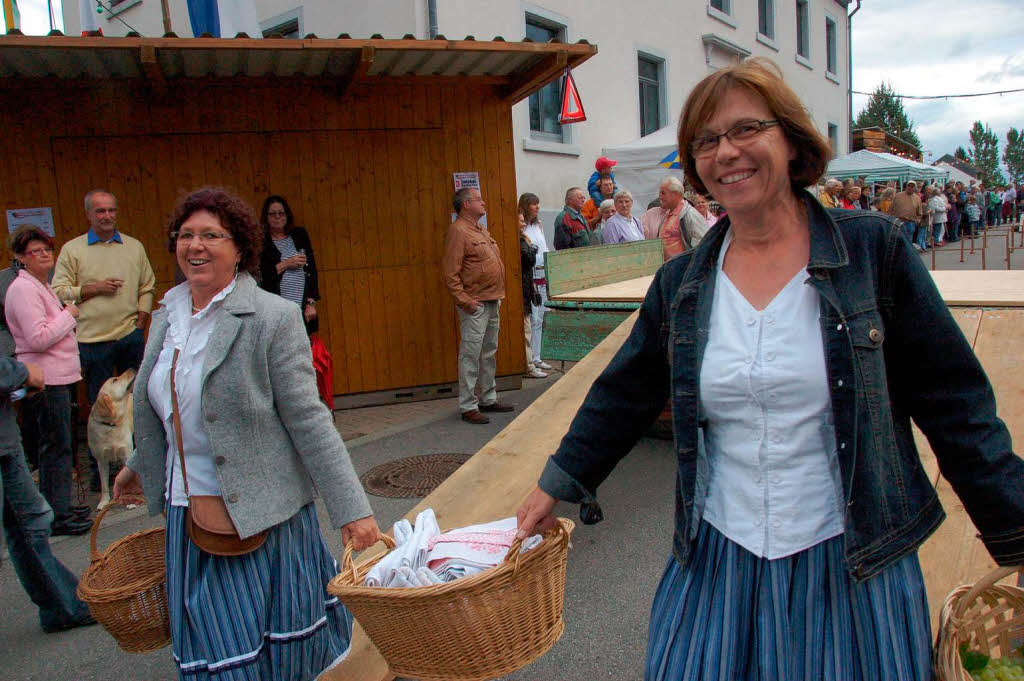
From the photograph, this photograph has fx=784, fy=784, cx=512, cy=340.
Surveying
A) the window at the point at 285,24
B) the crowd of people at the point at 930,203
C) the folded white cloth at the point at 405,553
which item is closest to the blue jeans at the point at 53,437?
the folded white cloth at the point at 405,553

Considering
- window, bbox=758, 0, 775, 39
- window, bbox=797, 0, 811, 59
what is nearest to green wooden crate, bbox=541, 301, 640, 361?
window, bbox=758, 0, 775, 39

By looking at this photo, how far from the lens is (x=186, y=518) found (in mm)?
2352

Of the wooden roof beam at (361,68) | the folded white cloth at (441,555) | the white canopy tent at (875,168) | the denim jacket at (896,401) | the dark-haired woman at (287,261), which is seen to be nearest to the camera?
the denim jacket at (896,401)

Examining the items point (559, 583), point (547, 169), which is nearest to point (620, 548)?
point (559, 583)

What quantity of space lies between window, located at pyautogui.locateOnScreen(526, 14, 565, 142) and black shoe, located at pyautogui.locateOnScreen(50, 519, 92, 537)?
8.61 m

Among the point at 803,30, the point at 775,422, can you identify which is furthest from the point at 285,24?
the point at 803,30

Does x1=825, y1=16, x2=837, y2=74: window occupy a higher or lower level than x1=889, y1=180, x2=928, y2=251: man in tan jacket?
higher

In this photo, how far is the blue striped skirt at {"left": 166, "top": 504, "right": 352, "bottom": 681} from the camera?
2.27 m

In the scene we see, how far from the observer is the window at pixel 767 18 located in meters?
19.5

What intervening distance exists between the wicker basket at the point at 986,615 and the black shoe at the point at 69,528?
4.84m

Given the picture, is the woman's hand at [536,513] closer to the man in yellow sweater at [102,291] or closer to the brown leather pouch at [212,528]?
the brown leather pouch at [212,528]

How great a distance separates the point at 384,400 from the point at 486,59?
3.45 meters

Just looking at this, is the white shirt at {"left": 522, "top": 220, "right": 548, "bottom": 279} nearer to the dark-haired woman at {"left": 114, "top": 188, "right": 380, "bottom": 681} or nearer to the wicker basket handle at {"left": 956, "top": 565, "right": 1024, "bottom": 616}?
the dark-haired woman at {"left": 114, "top": 188, "right": 380, "bottom": 681}

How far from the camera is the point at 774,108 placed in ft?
5.55
